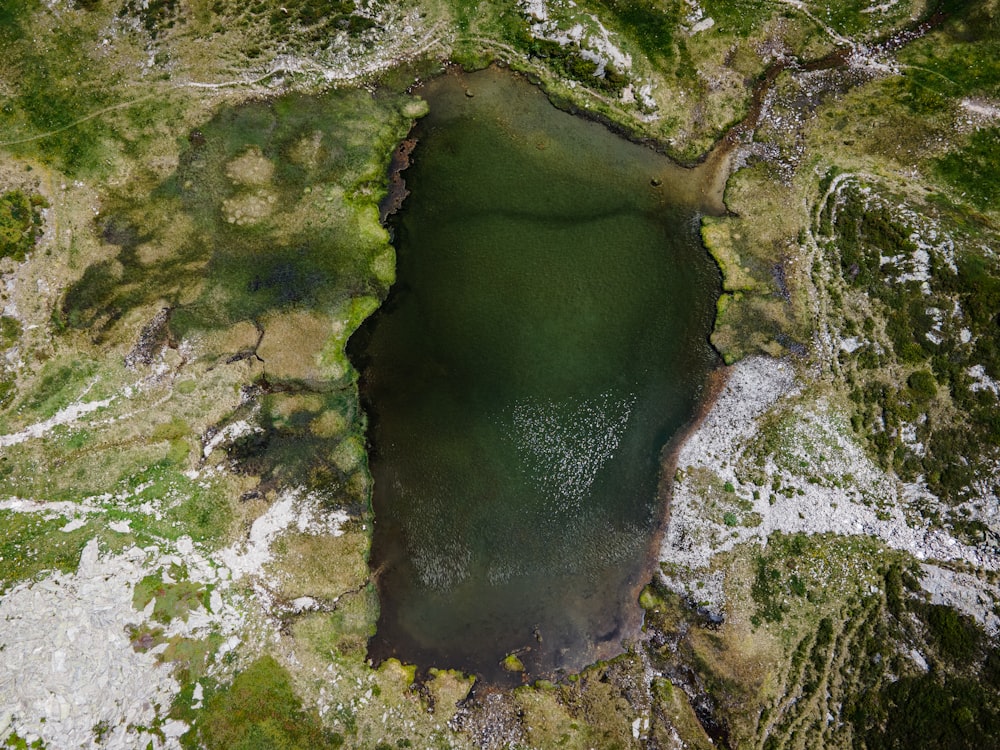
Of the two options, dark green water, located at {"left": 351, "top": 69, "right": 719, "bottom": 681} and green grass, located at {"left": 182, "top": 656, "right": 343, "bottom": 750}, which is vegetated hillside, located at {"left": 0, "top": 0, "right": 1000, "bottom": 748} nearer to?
green grass, located at {"left": 182, "top": 656, "right": 343, "bottom": 750}

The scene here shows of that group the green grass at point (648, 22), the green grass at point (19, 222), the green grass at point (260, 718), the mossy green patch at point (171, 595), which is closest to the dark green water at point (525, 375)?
the green grass at point (260, 718)

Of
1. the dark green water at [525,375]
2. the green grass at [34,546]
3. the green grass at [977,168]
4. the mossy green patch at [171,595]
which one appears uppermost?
the green grass at [977,168]

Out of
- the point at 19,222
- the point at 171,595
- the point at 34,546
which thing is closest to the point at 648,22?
the point at 19,222

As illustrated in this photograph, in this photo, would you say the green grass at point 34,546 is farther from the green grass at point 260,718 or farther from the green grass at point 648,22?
the green grass at point 648,22

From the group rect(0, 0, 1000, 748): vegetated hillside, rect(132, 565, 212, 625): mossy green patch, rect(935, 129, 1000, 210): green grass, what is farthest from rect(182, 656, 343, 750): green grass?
rect(935, 129, 1000, 210): green grass

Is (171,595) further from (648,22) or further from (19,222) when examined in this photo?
(648,22)

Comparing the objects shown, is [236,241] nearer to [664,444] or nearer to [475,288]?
[475,288]
